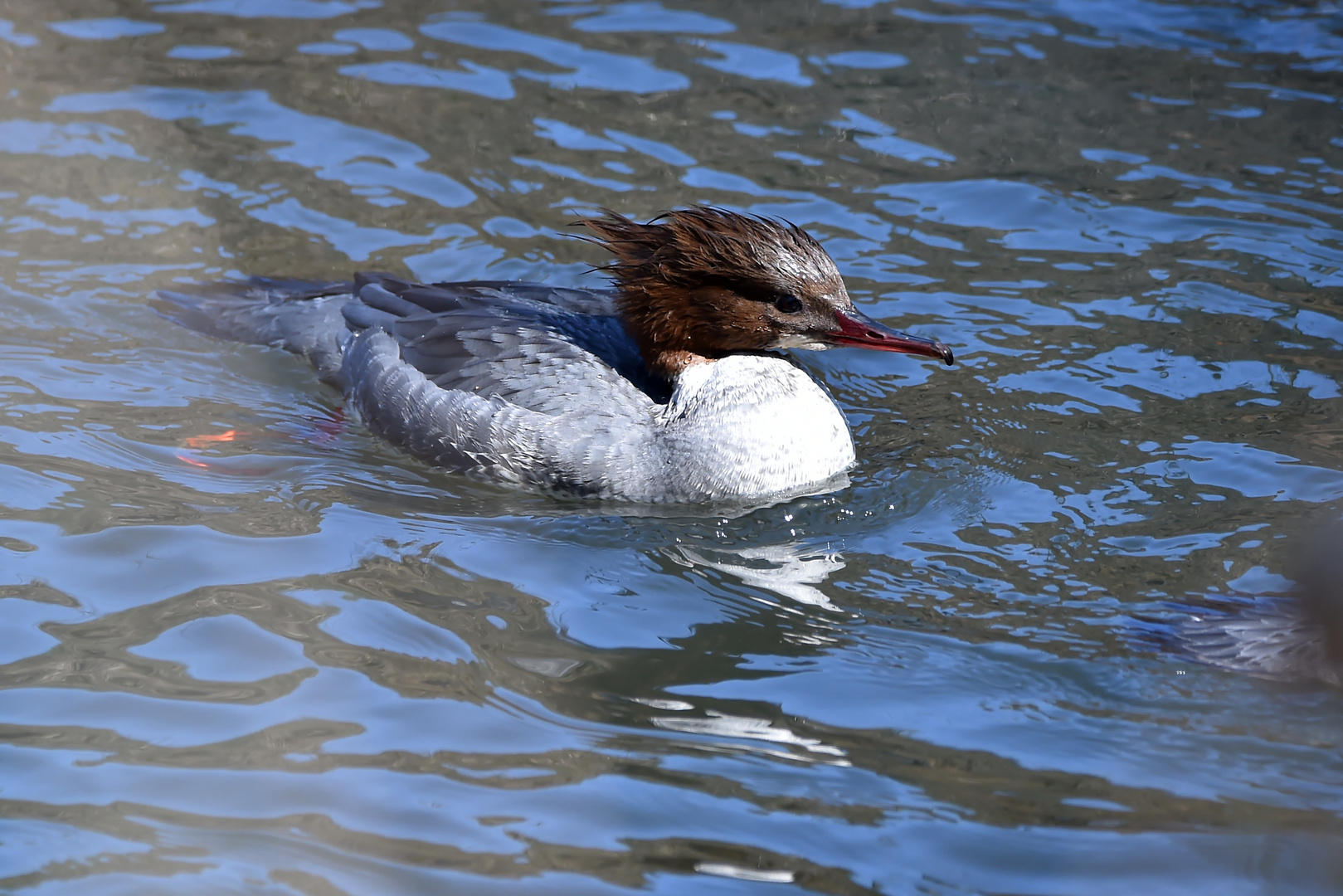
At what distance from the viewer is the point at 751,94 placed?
9.02 metres

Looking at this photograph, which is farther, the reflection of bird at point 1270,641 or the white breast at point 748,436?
the white breast at point 748,436

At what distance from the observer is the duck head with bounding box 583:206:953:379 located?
5656 millimetres

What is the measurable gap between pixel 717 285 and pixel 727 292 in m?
0.05

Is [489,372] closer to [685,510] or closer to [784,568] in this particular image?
[685,510]

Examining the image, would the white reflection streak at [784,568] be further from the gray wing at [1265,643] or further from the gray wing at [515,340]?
the gray wing at [1265,643]

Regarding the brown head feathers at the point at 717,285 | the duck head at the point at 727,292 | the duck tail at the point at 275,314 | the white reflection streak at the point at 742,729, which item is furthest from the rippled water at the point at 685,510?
the brown head feathers at the point at 717,285

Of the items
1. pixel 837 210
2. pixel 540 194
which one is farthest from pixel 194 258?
pixel 837 210

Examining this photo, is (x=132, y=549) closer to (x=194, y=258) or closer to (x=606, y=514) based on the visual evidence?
(x=606, y=514)

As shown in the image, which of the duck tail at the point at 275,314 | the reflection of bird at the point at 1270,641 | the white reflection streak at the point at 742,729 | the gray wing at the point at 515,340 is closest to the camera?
the white reflection streak at the point at 742,729

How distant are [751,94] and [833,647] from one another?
551cm

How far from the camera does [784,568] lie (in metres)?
5.07

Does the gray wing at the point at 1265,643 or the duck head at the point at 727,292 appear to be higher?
the duck head at the point at 727,292

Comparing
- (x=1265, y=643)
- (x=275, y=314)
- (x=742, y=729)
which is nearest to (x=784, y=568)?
(x=742, y=729)

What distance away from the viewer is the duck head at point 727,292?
5.66 meters
